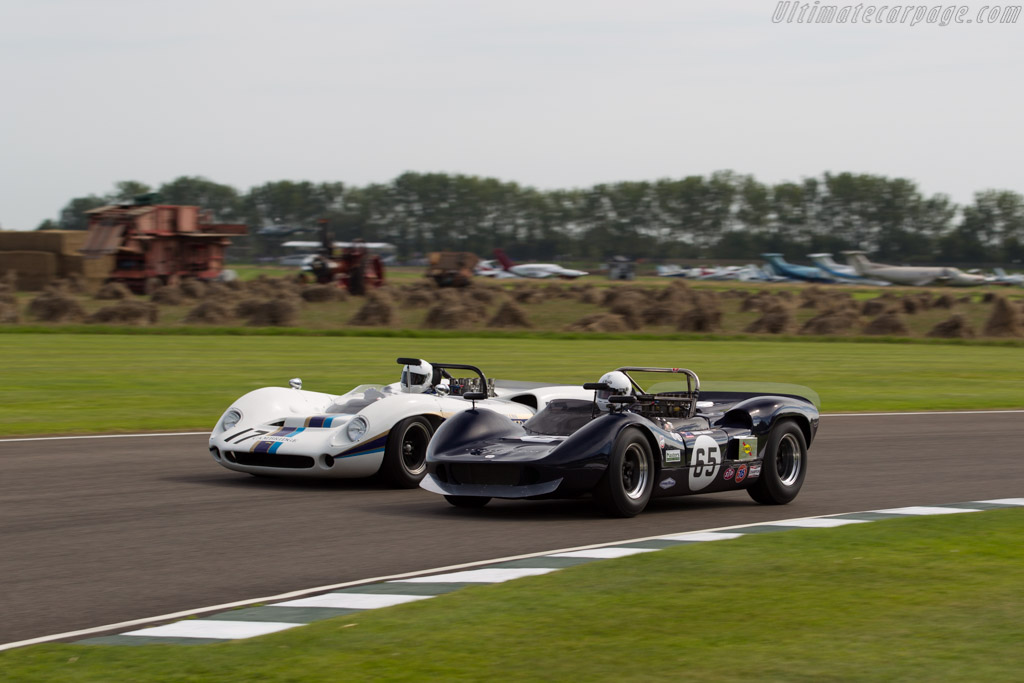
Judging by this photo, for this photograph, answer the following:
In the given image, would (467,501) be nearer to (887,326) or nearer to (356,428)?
(356,428)

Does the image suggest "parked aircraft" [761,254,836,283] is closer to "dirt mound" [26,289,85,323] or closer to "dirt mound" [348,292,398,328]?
"dirt mound" [348,292,398,328]

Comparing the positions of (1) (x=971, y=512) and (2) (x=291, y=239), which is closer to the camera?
(1) (x=971, y=512)

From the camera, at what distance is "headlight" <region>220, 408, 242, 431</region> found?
11344mm

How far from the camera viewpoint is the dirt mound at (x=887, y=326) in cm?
4388

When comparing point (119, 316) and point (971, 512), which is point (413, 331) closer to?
point (119, 316)

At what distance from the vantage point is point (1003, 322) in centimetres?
4384

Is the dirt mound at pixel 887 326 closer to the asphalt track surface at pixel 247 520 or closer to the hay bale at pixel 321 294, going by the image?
the hay bale at pixel 321 294

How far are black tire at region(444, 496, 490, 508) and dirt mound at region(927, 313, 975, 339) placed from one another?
36.1 meters

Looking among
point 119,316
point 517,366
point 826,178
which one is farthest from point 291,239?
point 517,366

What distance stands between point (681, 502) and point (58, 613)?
5.70m

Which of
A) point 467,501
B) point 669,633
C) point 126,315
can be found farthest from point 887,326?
point 669,633

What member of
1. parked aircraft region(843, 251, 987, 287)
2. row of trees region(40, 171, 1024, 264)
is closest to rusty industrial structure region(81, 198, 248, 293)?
parked aircraft region(843, 251, 987, 287)

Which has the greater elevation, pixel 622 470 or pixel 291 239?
pixel 291 239

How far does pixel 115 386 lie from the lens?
20906 mm
